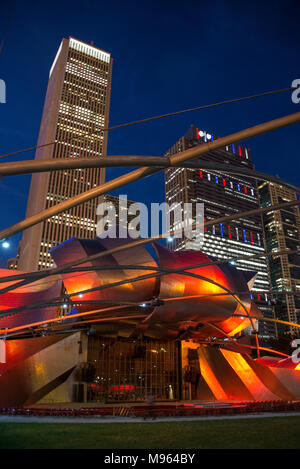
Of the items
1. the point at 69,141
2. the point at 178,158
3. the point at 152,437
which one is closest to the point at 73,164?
the point at 178,158

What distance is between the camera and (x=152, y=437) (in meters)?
10.9

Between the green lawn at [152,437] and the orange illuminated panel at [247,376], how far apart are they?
70.7ft

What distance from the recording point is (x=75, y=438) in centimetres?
1060

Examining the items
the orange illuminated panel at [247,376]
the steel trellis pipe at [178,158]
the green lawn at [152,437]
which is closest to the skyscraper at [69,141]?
the orange illuminated panel at [247,376]

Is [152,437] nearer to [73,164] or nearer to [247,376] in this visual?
[73,164]

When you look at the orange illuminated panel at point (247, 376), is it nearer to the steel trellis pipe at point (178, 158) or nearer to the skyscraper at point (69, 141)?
the steel trellis pipe at point (178, 158)

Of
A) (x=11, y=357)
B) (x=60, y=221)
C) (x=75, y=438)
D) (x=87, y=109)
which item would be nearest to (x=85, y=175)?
(x=60, y=221)

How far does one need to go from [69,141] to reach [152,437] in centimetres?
12204

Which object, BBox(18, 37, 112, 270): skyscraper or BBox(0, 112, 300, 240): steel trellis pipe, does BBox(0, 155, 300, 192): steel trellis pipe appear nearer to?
BBox(0, 112, 300, 240): steel trellis pipe

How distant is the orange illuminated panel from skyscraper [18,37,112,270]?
8584 centimetres

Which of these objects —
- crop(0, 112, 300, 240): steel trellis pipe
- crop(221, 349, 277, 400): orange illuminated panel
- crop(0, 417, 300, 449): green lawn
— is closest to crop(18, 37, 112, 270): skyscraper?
crop(221, 349, 277, 400): orange illuminated panel

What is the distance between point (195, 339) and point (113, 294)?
15.1 meters

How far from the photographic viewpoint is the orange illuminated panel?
109 ft
